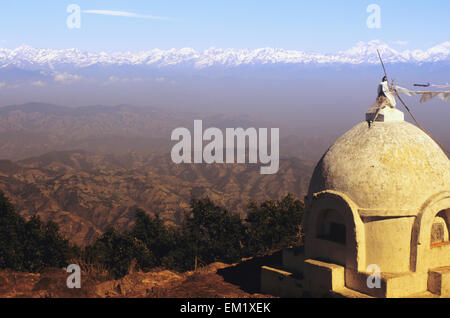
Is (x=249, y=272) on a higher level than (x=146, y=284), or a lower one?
lower

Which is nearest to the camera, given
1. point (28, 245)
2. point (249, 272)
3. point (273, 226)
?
point (249, 272)

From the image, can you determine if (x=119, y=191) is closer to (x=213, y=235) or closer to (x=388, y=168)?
(x=213, y=235)

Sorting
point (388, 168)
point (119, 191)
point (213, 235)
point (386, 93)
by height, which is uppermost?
point (386, 93)

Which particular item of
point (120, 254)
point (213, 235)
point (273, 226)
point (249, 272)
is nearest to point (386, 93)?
point (249, 272)

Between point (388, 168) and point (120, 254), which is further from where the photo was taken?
point (120, 254)

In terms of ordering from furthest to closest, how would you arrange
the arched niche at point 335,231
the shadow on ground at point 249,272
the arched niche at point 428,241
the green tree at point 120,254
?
the green tree at point 120,254 → the shadow on ground at point 249,272 → the arched niche at point 335,231 → the arched niche at point 428,241

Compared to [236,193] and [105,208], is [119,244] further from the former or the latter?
[236,193]

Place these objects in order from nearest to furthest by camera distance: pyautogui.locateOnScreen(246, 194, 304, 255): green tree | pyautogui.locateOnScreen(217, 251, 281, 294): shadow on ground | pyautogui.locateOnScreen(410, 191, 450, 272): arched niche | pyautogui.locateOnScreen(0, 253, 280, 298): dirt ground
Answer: pyautogui.locateOnScreen(410, 191, 450, 272): arched niche, pyautogui.locateOnScreen(0, 253, 280, 298): dirt ground, pyautogui.locateOnScreen(217, 251, 281, 294): shadow on ground, pyautogui.locateOnScreen(246, 194, 304, 255): green tree

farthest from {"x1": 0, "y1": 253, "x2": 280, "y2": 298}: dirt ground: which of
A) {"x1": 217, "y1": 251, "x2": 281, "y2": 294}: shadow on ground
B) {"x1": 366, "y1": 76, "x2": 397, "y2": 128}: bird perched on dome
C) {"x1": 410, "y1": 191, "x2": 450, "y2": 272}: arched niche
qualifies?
{"x1": 366, "y1": 76, "x2": 397, "y2": 128}: bird perched on dome

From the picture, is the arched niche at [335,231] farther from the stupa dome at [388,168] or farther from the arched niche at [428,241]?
the arched niche at [428,241]

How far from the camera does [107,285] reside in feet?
66.2

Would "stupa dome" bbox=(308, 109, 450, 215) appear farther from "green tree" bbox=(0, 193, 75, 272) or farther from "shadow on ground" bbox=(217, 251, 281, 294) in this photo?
"green tree" bbox=(0, 193, 75, 272)

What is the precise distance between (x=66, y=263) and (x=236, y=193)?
393 ft

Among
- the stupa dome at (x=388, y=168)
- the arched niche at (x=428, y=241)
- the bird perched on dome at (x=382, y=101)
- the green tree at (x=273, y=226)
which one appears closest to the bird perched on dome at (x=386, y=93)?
the bird perched on dome at (x=382, y=101)
